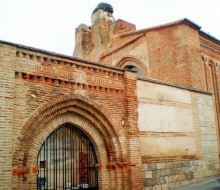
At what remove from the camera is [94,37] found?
19016mm

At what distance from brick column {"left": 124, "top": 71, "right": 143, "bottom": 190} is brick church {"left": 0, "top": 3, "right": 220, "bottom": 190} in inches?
1.2

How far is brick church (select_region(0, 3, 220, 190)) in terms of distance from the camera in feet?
20.4

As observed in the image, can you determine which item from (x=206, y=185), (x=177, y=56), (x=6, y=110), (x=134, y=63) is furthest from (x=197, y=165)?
(x=6, y=110)

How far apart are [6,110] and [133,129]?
3886 millimetres

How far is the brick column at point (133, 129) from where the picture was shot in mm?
7919

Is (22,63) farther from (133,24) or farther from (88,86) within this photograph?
(133,24)

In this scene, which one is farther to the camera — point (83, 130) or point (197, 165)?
point (197, 165)

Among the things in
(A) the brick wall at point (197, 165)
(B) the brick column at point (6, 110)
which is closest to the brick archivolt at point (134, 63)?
(A) the brick wall at point (197, 165)

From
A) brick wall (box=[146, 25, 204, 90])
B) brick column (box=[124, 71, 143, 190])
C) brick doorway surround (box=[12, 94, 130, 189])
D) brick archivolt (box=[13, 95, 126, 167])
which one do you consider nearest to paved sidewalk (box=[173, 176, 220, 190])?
brick column (box=[124, 71, 143, 190])

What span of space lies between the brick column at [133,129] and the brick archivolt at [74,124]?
1.27ft

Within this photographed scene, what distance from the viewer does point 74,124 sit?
293 inches

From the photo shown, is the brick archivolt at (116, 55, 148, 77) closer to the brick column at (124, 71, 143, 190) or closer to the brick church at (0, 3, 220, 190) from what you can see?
the brick church at (0, 3, 220, 190)

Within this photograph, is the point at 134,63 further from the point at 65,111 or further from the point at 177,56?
the point at 65,111

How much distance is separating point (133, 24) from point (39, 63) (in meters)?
12.8
